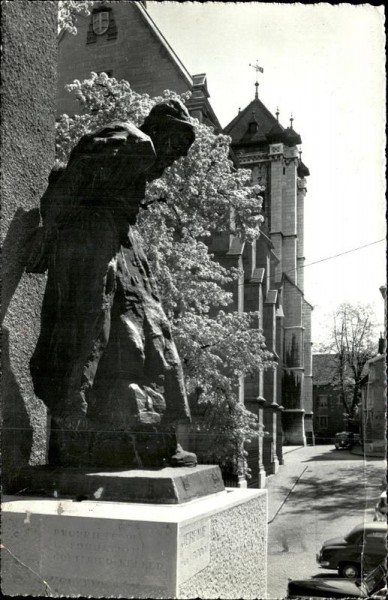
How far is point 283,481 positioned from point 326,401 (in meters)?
0.76

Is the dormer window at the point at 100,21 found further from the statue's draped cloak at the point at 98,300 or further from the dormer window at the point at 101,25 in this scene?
the statue's draped cloak at the point at 98,300

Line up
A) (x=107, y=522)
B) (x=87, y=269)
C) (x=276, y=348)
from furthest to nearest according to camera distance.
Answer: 1. (x=276, y=348)
2. (x=87, y=269)
3. (x=107, y=522)

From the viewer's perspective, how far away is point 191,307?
33.1 ft

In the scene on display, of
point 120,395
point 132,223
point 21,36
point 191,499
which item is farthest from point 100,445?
point 21,36

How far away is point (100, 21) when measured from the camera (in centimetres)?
599

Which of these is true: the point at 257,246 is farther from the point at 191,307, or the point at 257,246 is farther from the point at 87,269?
the point at 87,269

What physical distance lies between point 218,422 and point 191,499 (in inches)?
232

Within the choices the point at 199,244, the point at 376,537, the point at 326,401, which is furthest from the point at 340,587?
the point at 199,244

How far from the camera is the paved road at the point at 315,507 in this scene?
3.60m

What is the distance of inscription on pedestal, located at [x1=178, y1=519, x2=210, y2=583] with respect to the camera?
2768 millimetres

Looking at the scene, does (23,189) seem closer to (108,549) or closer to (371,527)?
(108,549)

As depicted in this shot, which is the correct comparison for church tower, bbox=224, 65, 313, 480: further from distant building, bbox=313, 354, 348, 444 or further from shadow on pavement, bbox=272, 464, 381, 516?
shadow on pavement, bbox=272, 464, 381, 516

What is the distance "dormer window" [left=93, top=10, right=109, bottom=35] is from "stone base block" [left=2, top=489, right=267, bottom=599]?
4242mm

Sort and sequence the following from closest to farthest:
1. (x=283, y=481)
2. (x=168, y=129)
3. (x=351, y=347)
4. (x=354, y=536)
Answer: (x=354, y=536)
(x=168, y=129)
(x=351, y=347)
(x=283, y=481)
